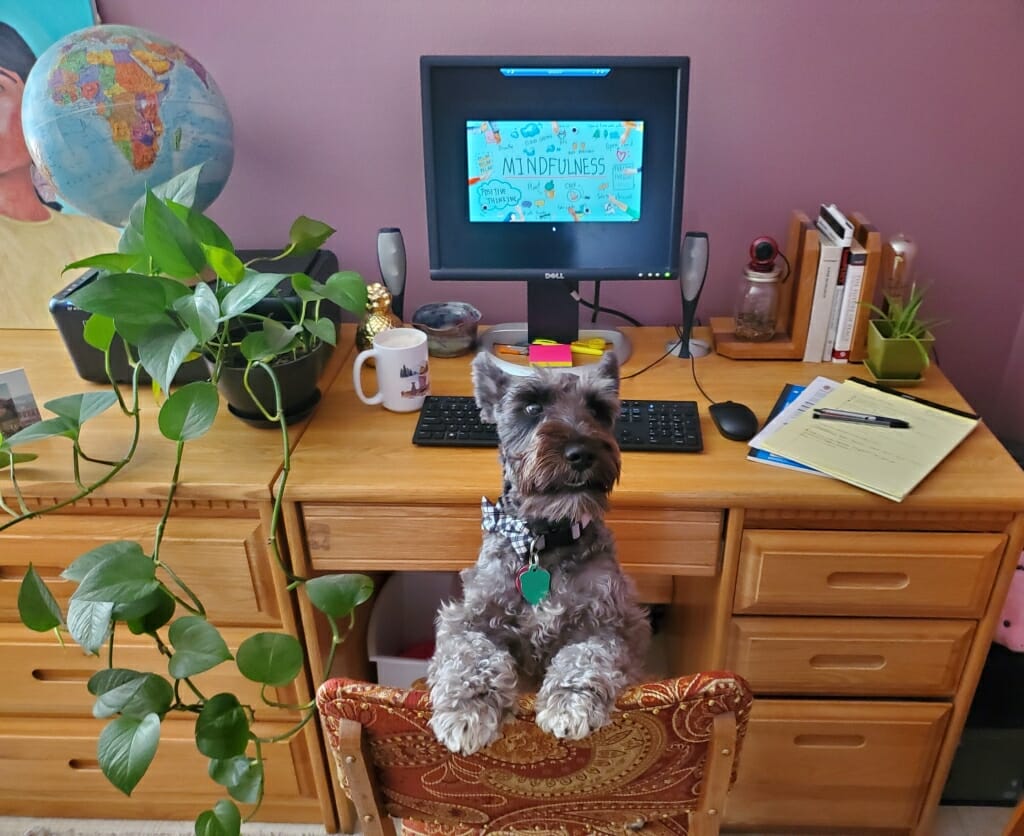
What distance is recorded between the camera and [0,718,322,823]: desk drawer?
157 centimetres

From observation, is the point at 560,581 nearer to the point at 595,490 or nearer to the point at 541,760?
the point at 595,490

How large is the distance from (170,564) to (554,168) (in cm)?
98

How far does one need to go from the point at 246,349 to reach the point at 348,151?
0.71 meters

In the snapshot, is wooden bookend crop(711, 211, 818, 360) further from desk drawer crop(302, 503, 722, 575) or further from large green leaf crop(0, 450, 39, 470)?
large green leaf crop(0, 450, 39, 470)

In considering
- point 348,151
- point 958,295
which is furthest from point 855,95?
point 348,151

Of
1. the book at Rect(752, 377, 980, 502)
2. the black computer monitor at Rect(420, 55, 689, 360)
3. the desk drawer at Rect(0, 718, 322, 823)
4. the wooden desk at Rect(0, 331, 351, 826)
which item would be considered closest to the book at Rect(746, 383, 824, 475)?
the book at Rect(752, 377, 980, 502)

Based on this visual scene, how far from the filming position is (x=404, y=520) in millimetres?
1315

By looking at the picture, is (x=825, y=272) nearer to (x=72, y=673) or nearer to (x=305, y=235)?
(x=305, y=235)

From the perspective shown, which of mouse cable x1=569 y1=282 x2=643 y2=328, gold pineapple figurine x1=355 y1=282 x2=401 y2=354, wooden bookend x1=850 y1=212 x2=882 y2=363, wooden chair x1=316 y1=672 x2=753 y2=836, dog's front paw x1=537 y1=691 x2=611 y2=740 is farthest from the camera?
mouse cable x1=569 y1=282 x2=643 y2=328

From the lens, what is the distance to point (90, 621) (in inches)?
43.7

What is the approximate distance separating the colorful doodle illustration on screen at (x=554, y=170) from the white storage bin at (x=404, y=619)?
816mm

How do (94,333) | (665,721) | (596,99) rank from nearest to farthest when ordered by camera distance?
(665,721), (94,333), (596,99)

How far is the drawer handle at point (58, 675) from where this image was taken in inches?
59.3

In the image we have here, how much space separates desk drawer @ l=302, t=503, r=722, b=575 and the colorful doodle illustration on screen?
0.61 metres
